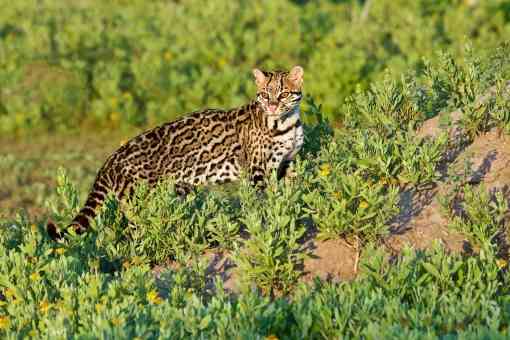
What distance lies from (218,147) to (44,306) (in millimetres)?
2999

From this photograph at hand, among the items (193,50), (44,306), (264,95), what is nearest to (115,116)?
(193,50)

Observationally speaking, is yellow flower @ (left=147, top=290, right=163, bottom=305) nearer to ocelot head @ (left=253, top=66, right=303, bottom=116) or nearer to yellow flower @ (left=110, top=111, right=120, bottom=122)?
ocelot head @ (left=253, top=66, right=303, bottom=116)

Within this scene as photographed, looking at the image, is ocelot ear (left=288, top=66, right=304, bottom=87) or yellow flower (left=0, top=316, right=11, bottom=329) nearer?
yellow flower (left=0, top=316, right=11, bottom=329)

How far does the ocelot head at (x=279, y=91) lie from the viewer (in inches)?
374

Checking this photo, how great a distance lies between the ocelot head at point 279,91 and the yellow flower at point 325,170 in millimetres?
836

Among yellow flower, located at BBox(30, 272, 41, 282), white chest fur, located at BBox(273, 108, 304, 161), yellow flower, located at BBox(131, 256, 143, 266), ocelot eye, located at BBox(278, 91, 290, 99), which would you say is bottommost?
yellow flower, located at BBox(131, 256, 143, 266)

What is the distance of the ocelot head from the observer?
950cm

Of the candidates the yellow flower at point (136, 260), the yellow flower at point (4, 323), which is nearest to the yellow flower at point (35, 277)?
the yellow flower at point (4, 323)

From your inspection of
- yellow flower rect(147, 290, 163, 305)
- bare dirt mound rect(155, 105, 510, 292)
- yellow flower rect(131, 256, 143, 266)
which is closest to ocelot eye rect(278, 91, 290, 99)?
bare dirt mound rect(155, 105, 510, 292)

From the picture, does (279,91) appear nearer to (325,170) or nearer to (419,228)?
(325,170)

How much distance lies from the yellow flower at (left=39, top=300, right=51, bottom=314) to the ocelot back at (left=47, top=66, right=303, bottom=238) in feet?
5.93

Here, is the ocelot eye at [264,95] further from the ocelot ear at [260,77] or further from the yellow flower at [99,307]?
the yellow flower at [99,307]

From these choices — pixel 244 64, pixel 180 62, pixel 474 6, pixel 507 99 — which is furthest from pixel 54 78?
pixel 507 99

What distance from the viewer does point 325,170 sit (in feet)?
28.4
